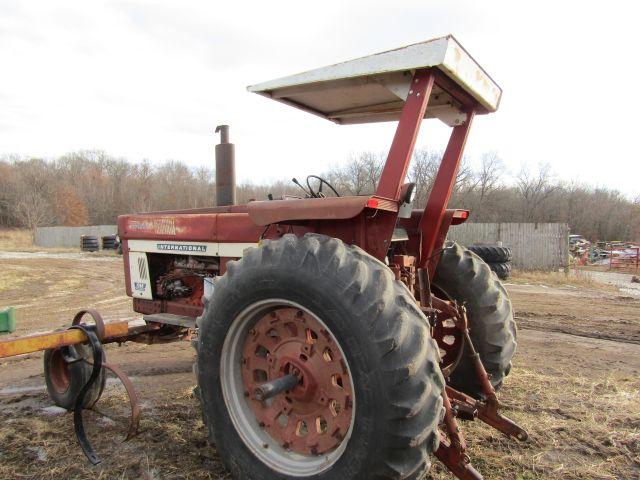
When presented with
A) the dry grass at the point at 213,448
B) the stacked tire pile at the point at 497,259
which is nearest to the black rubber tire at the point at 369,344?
the dry grass at the point at 213,448

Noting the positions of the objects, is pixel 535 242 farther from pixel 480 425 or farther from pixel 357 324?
pixel 357 324

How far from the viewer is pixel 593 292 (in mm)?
12055

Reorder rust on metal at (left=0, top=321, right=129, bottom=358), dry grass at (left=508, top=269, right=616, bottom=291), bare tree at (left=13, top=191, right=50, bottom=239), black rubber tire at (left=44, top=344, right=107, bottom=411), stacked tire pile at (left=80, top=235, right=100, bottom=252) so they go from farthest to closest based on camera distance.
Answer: bare tree at (left=13, top=191, right=50, bottom=239)
stacked tire pile at (left=80, top=235, right=100, bottom=252)
dry grass at (left=508, top=269, right=616, bottom=291)
black rubber tire at (left=44, top=344, right=107, bottom=411)
rust on metal at (left=0, top=321, right=129, bottom=358)

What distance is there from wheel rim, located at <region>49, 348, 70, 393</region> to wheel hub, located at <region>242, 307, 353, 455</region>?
1.98 meters

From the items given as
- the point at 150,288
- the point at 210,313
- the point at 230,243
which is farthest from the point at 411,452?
the point at 150,288

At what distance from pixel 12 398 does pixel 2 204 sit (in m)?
69.3

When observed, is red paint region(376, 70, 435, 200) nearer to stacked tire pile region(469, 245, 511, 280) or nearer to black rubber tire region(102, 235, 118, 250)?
stacked tire pile region(469, 245, 511, 280)

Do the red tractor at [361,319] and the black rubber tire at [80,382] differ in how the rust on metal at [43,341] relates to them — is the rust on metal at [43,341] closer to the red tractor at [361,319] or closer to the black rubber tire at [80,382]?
the black rubber tire at [80,382]

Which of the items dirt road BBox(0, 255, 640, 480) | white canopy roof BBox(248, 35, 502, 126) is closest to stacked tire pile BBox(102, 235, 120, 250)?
dirt road BBox(0, 255, 640, 480)

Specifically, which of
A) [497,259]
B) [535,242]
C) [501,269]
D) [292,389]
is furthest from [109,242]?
[292,389]

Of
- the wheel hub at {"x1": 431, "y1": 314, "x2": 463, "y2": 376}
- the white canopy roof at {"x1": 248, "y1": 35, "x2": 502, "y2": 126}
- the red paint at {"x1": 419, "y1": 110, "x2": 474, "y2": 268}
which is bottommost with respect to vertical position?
the wheel hub at {"x1": 431, "y1": 314, "x2": 463, "y2": 376}

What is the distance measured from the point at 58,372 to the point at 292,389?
238 cm

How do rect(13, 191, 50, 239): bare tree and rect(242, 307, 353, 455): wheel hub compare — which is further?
rect(13, 191, 50, 239): bare tree

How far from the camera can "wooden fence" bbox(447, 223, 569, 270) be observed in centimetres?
1675
